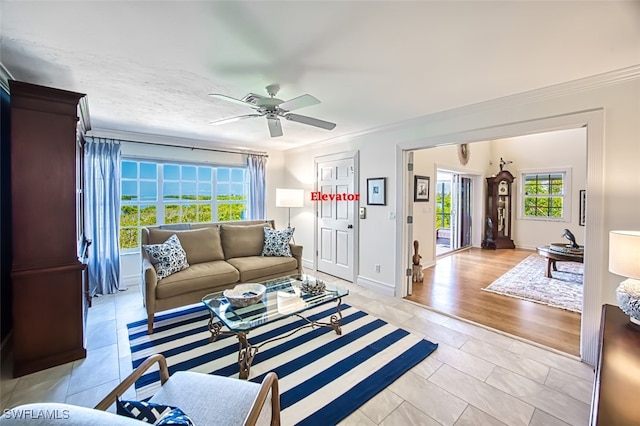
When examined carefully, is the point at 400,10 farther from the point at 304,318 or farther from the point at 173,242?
the point at 173,242

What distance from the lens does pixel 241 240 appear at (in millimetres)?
4047

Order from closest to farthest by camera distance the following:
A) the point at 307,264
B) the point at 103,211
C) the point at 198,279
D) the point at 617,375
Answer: the point at 617,375 < the point at 198,279 < the point at 103,211 < the point at 307,264

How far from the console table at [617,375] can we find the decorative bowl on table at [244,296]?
7.29 feet

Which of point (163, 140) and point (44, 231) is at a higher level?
point (163, 140)

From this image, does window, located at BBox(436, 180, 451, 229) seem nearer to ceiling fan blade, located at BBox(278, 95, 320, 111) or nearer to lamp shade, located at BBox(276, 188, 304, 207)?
lamp shade, located at BBox(276, 188, 304, 207)

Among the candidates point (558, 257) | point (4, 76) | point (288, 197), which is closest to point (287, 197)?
point (288, 197)

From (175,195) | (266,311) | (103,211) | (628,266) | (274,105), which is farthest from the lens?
(175,195)

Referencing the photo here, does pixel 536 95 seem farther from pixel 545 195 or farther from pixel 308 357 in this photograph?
pixel 545 195

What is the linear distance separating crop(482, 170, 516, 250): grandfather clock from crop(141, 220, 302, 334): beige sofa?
18.7 feet

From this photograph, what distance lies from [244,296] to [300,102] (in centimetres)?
176

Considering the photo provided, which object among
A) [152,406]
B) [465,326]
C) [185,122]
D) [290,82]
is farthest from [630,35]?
[185,122]

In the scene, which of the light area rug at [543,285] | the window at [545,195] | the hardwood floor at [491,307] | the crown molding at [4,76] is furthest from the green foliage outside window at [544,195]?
the crown molding at [4,76]

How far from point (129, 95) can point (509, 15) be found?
10.2ft

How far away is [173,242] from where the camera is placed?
130 inches
